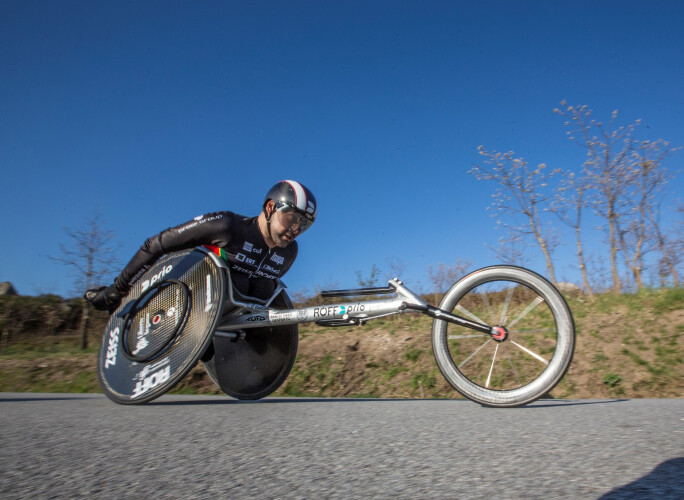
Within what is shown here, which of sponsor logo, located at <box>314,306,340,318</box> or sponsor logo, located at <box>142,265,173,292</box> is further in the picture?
sponsor logo, located at <box>142,265,173,292</box>

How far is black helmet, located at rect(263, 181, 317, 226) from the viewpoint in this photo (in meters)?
3.91

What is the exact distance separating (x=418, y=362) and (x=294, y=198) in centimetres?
638

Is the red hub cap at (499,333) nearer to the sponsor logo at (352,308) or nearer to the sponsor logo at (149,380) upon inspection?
the sponsor logo at (352,308)

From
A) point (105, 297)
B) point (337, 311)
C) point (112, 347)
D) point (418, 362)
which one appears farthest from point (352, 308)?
point (418, 362)

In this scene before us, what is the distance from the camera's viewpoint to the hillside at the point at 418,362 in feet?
24.8

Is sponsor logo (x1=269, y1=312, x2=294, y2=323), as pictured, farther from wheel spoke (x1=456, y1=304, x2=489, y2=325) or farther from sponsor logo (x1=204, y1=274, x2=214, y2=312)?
wheel spoke (x1=456, y1=304, x2=489, y2=325)

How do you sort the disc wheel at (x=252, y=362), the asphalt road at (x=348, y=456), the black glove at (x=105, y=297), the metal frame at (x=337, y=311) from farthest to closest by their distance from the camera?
1. the disc wheel at (x=252, y=362)
2. the black glove at (x=105, y=297)
3. the metal frame at (x=337, y=311)
4. the asphalt road at (x=348, y=456)

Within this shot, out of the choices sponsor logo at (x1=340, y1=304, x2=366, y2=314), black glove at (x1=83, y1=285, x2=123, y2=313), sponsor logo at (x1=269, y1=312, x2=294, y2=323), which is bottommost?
sponsor logo at (x1=269, y1=312, x2=294, y2=323)

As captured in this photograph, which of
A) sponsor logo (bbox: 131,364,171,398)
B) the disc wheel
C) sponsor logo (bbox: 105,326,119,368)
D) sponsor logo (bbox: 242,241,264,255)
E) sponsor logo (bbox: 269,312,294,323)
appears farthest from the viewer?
the disc wheel

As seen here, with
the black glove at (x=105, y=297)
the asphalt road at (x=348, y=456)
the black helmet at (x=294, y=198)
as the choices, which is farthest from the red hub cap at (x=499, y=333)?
the black glove at (x=105, y=297)

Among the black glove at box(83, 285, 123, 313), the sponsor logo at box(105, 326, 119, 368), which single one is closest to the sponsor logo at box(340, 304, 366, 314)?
the sponsor logo at box(105, 326, 119, 368)

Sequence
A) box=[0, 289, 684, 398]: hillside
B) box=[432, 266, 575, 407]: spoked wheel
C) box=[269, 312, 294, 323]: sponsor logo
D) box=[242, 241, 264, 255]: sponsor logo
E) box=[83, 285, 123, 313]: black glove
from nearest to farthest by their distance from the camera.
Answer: box=[432, 266, 575, 407]: spoked wheel, box=[269, 312, 294, 323]: sponsor logo, box=[242, 241, 264, 255]: sponsor logo, box=[83, 285, 123, 313]: black glove, box=[0, 289, 684, 398]: hillside

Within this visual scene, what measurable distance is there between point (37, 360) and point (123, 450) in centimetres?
1228

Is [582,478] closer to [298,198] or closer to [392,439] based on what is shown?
[392,439]
